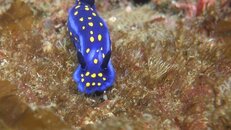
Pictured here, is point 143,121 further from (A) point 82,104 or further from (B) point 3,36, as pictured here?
(B) point 3,36

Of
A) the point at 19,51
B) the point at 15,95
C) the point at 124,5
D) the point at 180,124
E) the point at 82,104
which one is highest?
the point at 124,5

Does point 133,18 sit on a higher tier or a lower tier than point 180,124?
higher

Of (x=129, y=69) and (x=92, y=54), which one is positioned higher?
(x=92, y=54)

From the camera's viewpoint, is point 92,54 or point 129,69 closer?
point 92,54

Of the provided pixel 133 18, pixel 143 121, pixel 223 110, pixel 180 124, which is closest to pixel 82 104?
pixel 143 121
